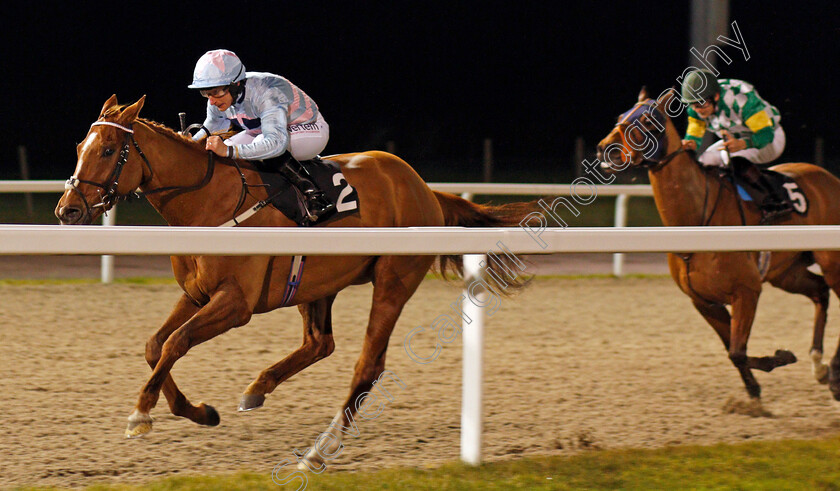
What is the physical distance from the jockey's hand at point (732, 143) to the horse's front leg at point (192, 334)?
2.92m

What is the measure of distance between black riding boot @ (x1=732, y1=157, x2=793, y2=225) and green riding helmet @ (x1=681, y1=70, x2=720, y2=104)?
419mm

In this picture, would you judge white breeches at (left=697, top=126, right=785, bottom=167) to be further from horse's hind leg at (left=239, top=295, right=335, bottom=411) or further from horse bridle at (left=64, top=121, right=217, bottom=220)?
horse bridle at (left=64, top=121, right=217, bottom=220)

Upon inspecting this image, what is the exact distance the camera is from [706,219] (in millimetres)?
4668

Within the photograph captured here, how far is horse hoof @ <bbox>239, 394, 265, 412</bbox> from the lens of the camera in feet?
11.6

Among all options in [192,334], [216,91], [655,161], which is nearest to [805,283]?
[655,161]

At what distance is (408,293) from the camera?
12.4ft

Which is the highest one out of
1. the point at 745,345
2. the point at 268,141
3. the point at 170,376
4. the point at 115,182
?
the point at 268,141

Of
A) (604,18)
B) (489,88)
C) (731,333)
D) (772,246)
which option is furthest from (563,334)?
(604,18)

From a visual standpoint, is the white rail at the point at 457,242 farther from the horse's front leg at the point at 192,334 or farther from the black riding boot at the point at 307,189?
the black riding boot at the point at 307,189

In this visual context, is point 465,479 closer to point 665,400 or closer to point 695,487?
point 695,487

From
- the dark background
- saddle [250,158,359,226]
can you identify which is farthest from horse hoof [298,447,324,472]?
the dark background

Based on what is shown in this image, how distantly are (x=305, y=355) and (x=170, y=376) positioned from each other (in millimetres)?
715

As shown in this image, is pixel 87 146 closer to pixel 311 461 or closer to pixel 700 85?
pixel 311 461

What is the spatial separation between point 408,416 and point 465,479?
42.3 inches
